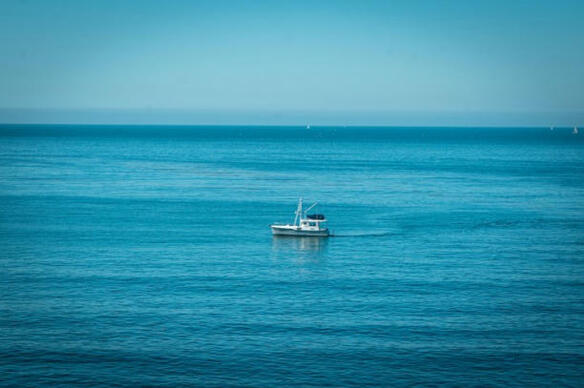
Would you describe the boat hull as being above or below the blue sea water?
above

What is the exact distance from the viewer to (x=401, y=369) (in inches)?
1923

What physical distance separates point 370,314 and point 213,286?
53.7 ft

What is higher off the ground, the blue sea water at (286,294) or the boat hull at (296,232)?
the boat hull at (296,232)

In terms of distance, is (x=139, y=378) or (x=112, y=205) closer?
(x=139, y=378)

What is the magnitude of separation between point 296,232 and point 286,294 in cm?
2944

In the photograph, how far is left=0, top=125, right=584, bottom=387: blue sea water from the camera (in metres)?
49.1

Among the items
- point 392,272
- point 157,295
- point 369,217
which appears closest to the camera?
point 157,295

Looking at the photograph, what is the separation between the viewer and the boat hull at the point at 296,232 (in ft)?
309

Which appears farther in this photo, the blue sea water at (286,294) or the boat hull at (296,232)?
the boat hull at (296,232)

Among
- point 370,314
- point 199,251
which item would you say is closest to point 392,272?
point 370,314

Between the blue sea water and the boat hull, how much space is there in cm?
164

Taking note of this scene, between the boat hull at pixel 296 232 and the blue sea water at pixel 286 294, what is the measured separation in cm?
164

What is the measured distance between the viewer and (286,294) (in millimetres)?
65938

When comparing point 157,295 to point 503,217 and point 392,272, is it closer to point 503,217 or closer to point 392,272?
point 392,272
